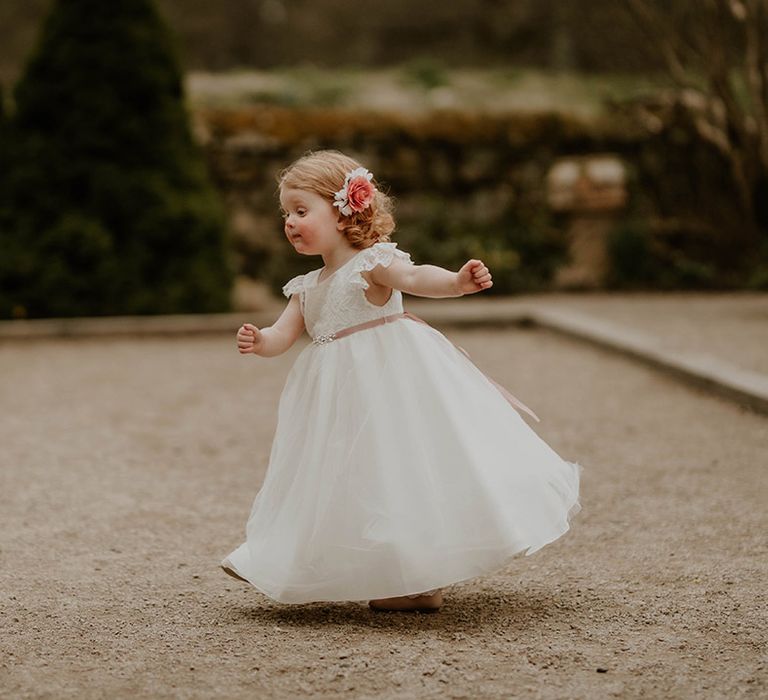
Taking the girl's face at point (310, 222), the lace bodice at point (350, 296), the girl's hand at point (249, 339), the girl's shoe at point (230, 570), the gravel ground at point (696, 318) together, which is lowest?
the girl's shoe at point (230, 570)

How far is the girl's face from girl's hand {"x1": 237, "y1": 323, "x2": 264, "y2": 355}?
0.24 meters

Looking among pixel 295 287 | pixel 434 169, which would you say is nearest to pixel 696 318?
pixel 434 169

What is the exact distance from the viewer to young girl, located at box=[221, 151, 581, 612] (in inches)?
125

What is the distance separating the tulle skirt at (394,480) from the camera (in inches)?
125

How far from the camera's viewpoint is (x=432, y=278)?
3283 mm

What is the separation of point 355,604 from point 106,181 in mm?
7685

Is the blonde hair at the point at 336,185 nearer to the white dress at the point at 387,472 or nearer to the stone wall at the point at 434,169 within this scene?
the white dress at the point at 387,472

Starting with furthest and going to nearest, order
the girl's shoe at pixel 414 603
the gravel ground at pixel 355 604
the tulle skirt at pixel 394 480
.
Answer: the girl's shoe at pixel 414 603 < the tulle skirt at pixel 394 480 < the gravel ground at pixel 355 604

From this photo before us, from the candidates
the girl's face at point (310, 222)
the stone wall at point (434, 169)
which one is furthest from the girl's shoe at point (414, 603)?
the stone wall at point (434, 169)

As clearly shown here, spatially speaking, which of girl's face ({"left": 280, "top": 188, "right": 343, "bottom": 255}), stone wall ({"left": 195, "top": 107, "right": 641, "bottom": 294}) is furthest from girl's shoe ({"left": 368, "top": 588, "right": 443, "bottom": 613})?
stone wall ({"left": 195, "top": 107, "right": 641, "bottom": 294})

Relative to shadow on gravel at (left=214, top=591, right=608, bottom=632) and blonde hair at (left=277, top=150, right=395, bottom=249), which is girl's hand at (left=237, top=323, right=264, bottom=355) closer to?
blonde hair at (left=277, top=150, right=395, bottom=249)

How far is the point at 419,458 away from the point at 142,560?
3.53ft

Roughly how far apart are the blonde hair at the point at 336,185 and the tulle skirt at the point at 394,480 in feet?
0.89

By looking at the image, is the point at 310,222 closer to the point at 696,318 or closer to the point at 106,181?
the point at 696,318
